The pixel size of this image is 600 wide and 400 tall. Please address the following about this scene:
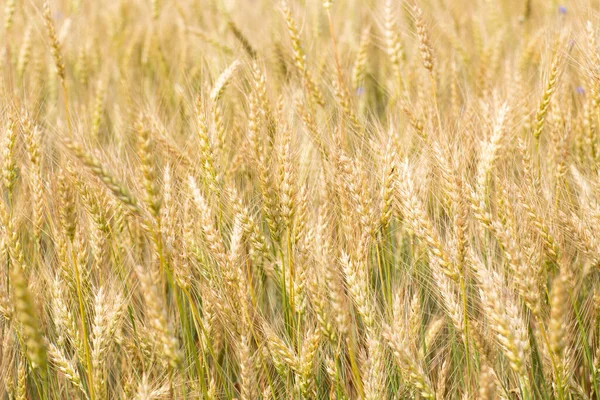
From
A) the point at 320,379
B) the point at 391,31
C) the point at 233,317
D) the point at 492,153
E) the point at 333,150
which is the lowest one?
the point at 320,379

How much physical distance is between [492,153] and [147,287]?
104 cm

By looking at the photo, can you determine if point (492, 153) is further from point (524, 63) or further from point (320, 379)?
point (524, 63)

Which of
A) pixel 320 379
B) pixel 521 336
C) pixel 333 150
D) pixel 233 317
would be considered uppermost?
pixel 333 150

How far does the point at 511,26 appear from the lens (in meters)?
4.18

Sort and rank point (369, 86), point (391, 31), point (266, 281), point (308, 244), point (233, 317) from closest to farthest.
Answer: point (233, 317)
point (308, 244)
point (266, 281)
point (391, 31)
point (369, 86)

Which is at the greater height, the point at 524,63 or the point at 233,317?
the point at 524,63

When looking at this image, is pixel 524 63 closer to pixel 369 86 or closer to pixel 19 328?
pixel 369 86

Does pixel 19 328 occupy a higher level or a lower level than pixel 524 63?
lower

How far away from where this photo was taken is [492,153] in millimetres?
1710

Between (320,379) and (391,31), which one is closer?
(320,379)

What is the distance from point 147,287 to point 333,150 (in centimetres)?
76

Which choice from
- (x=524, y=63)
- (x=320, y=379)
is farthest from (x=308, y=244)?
(x=524, y=63)

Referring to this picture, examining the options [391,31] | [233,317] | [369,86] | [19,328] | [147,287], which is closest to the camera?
[147,287]

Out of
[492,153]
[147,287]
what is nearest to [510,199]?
[492,153]
